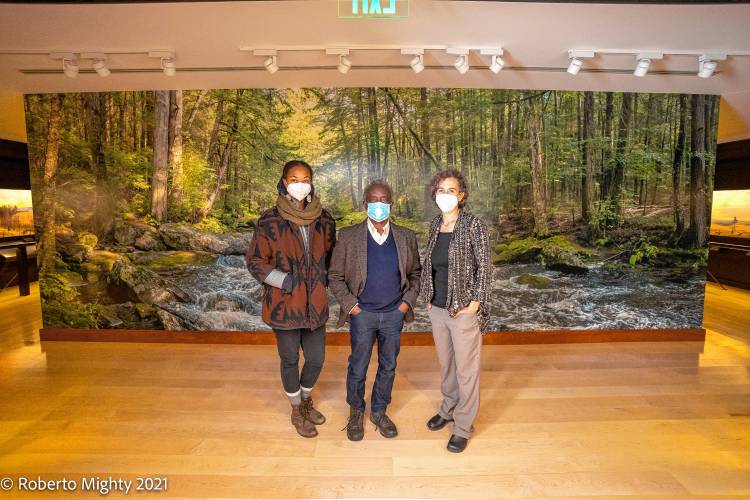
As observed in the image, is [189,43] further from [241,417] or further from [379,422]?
[379,422]

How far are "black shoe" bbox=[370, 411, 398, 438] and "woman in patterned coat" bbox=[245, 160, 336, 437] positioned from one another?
435mm

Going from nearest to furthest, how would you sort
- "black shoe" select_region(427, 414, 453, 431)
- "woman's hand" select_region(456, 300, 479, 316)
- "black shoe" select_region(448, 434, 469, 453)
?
"woman's hand" select_region(456, 300, 479, 316) → "black shoe" select_region(448, 434, 469, 453) → "black shoe" select_region(427, 414, 453, 431)

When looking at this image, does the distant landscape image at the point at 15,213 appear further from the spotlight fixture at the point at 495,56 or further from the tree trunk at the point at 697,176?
the tree trunk at the point at 697,176

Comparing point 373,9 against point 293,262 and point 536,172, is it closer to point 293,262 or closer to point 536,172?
point 293,262

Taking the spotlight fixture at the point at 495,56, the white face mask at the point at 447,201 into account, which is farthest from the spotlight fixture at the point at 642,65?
the white face mask at the point at 447,201

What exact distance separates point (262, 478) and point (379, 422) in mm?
837

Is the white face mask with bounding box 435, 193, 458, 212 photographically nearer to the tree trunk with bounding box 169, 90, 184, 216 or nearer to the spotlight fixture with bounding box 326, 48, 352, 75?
the spotlight fixture with bounding box 326, 48, 352, 75

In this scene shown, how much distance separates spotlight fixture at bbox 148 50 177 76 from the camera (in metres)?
3.30

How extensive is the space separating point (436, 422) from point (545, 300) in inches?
97.6

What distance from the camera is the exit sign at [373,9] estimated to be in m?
2.70

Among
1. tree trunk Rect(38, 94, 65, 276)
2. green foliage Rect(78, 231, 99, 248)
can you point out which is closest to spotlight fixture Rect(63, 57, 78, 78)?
tree trunk Rect(38, 94, 65, 276)

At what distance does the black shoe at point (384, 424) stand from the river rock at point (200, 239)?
101 inches

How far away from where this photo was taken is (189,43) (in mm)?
3221

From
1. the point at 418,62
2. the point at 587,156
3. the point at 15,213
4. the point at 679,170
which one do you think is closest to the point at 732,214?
the point at 679,170
